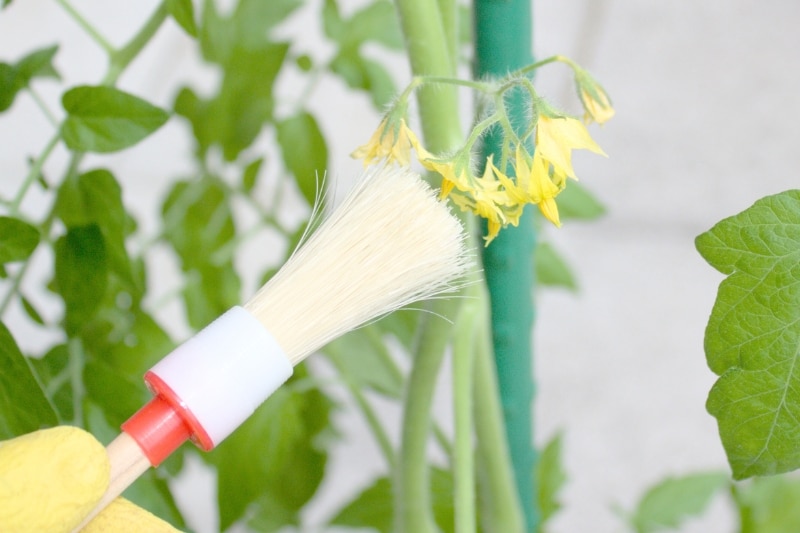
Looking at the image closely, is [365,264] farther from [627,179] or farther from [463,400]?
[627,179]

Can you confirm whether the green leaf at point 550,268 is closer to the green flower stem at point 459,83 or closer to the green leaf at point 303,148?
the green leaf at point 303,148

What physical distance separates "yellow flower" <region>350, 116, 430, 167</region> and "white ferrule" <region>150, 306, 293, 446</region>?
1.9 inches

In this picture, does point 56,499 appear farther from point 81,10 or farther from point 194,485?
point 81,10

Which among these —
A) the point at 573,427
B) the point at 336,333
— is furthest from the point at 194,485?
the point at 336,333

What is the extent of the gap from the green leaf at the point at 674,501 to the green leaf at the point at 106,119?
0.29m

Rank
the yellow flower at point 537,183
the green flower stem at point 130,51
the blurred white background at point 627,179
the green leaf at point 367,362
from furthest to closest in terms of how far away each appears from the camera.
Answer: the blurred white background at point 627,179
the green leaf at point 367,362
the green flower stem at point 130,51
the yellow flower at point 537,183

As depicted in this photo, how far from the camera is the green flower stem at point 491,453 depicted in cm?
27

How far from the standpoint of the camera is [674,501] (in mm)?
408

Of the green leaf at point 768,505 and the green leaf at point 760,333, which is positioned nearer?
the green leaf at point 760,333

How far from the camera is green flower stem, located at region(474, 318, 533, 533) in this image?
0.27m

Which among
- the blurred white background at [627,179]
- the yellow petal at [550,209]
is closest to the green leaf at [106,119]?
the yellow petal at [550,209]

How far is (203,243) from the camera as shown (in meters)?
0.40

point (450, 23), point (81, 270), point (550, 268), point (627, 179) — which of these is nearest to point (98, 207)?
point (81, 270)

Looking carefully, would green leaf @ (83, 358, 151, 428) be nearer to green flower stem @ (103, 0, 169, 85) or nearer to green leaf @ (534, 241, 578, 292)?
green flower stem @ (103, 0, 169, 85)
